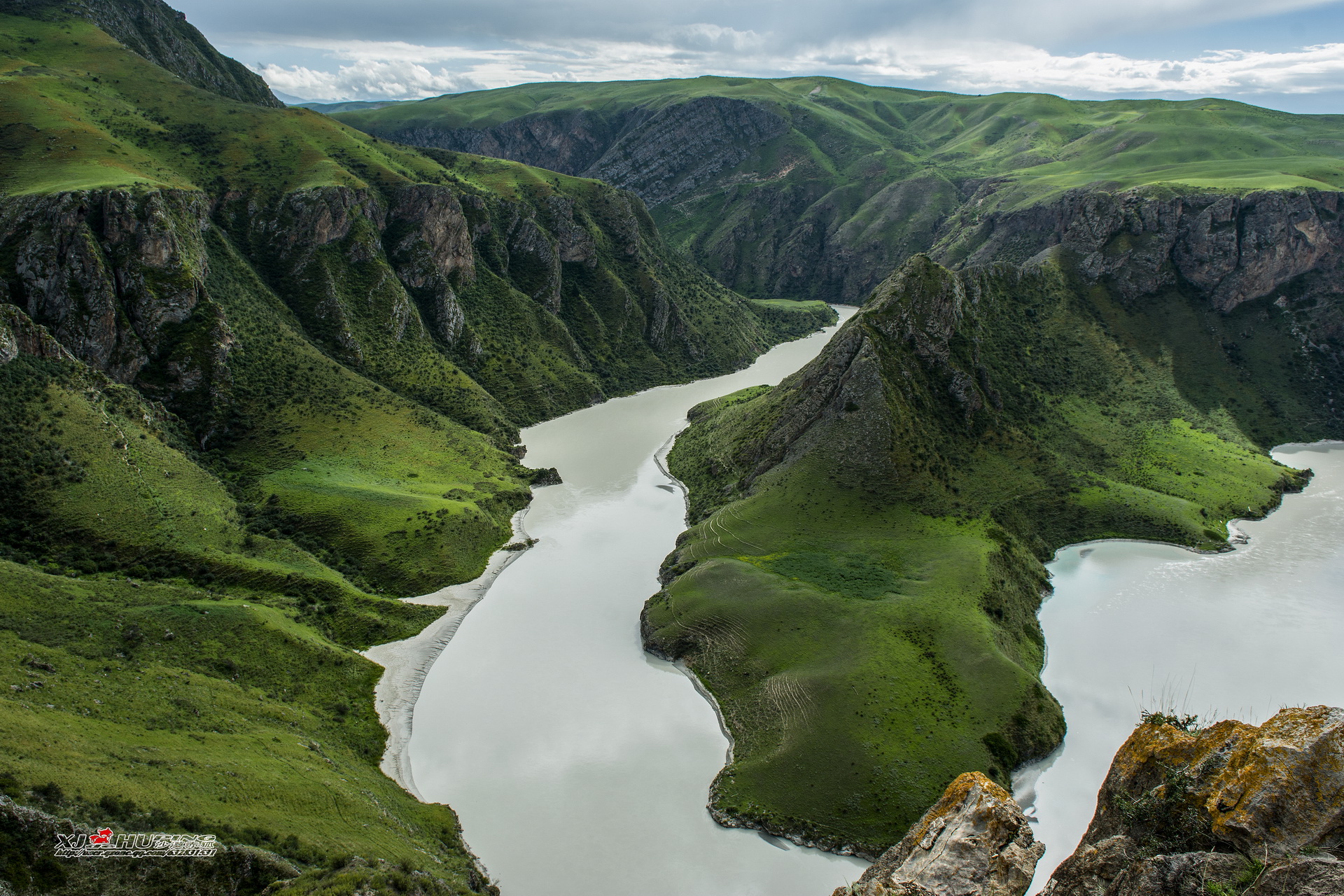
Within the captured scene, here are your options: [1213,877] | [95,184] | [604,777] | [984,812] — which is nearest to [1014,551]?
[604,777]

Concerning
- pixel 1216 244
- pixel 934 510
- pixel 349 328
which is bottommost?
pixel 934 510

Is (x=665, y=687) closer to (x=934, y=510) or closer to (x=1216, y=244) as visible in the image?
(x=934, y=510)

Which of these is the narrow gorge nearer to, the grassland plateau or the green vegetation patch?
the grassland plateau

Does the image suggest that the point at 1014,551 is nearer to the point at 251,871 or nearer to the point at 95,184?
the point at 251,871

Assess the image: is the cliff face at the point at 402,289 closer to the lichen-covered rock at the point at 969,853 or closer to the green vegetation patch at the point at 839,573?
the green vegetation patch at the point at 839,573

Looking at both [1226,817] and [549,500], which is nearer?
[1226,817]

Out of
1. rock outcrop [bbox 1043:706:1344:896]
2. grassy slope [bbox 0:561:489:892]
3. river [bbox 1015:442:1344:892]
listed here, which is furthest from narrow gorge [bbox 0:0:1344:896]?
river [bbox 1015:442:1344:892]

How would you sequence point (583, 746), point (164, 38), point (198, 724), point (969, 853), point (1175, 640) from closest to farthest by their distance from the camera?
point (969, 853)
point (198, 724)
point (583, 746)
point (1175, 640)
point (164, 38)

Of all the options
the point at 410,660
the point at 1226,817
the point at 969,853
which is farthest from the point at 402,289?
the point at 1226,817
